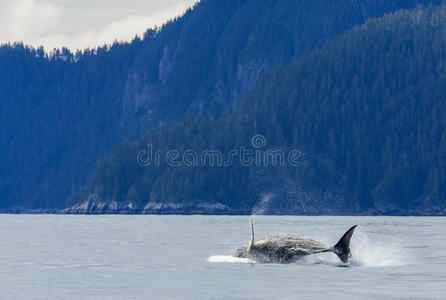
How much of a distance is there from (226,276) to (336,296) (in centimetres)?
907

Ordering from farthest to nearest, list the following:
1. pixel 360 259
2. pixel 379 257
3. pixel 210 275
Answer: pixel 379 257 → pixel 360 259 → pixel 210 275

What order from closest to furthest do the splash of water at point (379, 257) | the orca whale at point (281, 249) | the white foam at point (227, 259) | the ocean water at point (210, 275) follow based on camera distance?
the ocean water at point (210, 275)
the orca whale at point (281, 249)
the splash of water at point (379, 257)
the white foam at point (227, 259)

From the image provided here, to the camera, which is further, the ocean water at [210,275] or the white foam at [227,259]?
the white foam at [227,259]

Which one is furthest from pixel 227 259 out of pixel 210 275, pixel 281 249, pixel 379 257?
pixel 379 257

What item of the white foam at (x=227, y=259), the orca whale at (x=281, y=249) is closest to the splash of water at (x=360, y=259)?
the white foam at (x=227, y=259)

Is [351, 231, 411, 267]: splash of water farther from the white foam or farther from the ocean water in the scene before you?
the white foam

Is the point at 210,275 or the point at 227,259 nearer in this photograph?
the point at 210,275

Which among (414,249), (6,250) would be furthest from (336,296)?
(6,250)

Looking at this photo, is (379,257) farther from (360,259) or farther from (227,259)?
(227,259)

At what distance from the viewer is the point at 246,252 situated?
191ft

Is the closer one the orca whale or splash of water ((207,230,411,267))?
the orca whale

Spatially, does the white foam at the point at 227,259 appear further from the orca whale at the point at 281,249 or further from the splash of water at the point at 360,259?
the orca whale at the point at 281,249

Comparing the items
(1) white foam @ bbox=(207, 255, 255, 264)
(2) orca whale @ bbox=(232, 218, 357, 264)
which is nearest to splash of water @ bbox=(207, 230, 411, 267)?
(1) white foam @ bbox=(207, 255, 255, 264)

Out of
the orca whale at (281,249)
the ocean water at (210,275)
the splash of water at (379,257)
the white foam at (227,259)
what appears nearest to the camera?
the ocean water at (210,275)
